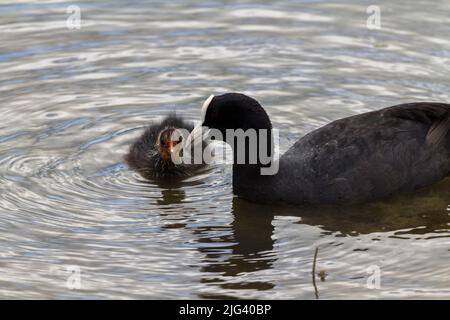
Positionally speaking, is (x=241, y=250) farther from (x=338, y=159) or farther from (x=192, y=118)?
(x=192, y=118)

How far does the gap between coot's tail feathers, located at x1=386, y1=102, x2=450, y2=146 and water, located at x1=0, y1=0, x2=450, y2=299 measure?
48 cm

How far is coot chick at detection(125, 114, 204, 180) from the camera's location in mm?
9984

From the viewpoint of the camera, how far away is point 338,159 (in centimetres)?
909

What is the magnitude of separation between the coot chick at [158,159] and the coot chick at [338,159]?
2.81ft

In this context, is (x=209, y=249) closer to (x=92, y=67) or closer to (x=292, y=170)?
(x=292, y=170)

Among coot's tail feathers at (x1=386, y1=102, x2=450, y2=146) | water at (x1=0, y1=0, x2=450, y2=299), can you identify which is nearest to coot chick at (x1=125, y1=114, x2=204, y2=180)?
water at (x1=0, y1=0, x2=450, y2=299)

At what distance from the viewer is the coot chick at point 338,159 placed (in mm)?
9055

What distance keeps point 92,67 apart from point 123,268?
450cm

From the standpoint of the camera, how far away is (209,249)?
27.7 feet

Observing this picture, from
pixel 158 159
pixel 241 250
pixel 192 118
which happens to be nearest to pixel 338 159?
pixel 241 250

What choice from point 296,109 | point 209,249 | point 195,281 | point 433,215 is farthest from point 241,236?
point 296,109

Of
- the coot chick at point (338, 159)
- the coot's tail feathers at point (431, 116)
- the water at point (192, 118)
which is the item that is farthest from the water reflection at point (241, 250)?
the coot's tail feathers at point (431, 116)

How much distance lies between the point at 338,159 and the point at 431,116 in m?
1.05

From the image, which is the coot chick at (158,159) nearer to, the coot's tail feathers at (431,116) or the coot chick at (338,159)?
the coot chick at (338,159)
